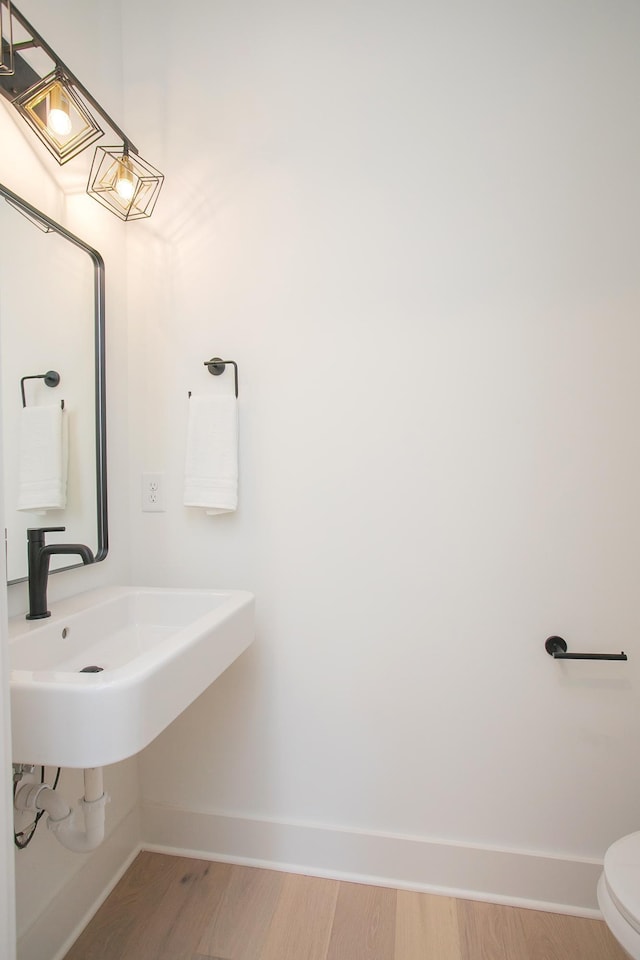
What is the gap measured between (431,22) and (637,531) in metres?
1.59

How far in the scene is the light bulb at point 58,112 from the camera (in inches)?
45.7

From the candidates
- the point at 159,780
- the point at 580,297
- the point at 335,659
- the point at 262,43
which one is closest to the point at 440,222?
the point at 580,297

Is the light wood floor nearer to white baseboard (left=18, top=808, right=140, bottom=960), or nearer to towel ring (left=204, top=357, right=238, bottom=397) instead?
white baseboard (left=18, top=808, right=140, bottom=960)

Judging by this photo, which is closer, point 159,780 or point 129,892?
point 129,892

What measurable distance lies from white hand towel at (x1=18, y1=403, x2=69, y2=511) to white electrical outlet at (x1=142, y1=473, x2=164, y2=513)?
1.01 feet

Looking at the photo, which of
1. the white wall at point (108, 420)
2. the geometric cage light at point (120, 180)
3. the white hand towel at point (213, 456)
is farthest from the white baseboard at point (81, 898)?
the geometric cage light at point (120, 180)

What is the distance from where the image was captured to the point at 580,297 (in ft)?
4.43

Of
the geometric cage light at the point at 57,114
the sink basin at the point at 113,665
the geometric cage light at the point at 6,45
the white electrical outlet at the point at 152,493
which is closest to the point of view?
the sink basin at the point at 113,665

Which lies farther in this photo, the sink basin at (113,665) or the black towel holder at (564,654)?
the black towel holder at (564,654)

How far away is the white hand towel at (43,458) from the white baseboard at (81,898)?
39.7 inches

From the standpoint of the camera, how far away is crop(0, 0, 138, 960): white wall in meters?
1.16

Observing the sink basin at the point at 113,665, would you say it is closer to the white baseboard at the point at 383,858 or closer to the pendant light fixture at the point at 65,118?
the white baseboard at the point at 383,858

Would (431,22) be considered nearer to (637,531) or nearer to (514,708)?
(637,531)

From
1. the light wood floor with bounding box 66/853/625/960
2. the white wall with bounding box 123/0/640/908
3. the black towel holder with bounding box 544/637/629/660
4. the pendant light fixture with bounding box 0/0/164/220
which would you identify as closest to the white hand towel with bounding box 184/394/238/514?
the white wall with bounding box 123/0/640/908
